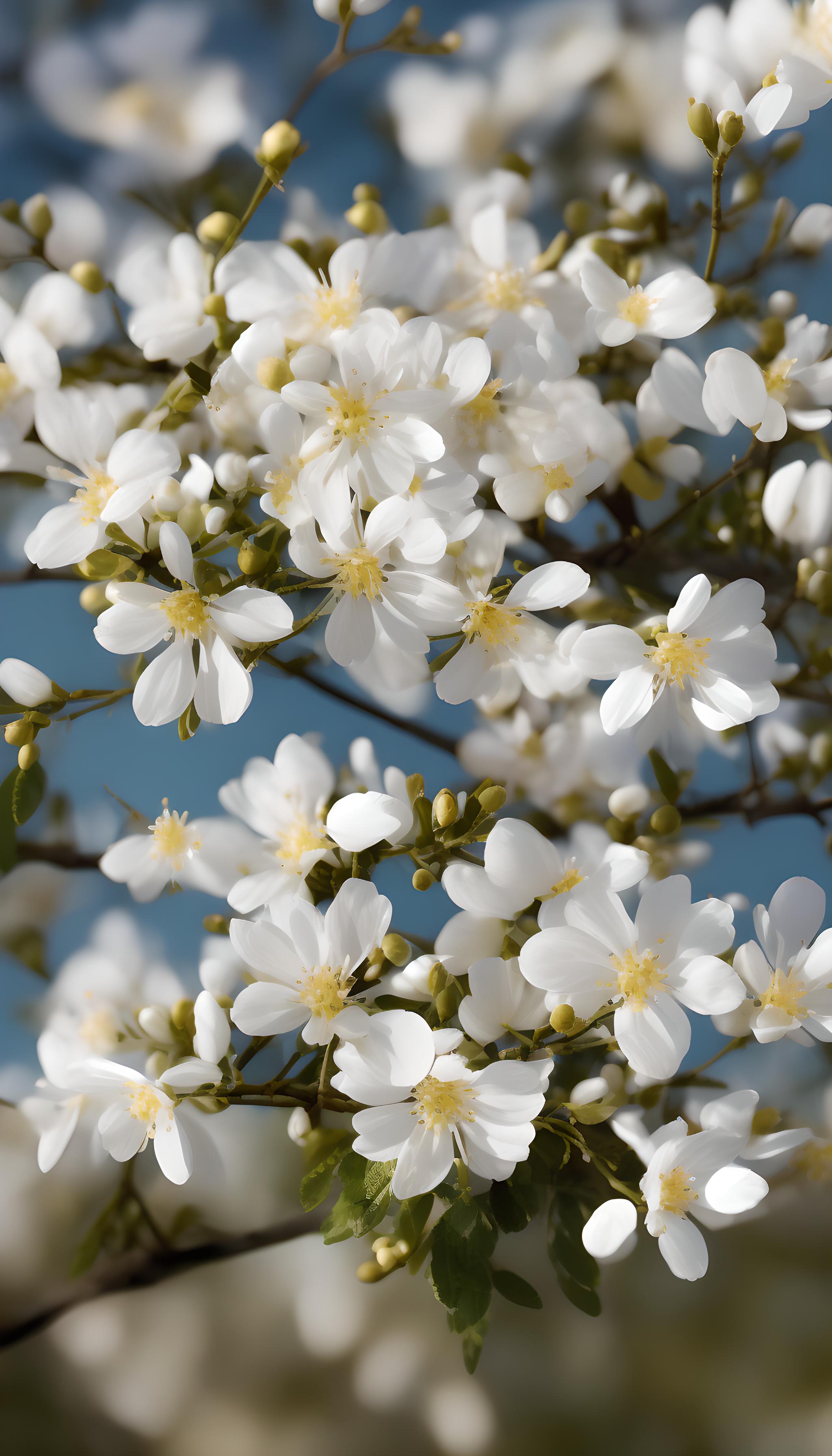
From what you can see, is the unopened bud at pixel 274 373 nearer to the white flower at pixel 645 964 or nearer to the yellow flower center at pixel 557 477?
the yellow flower center at pixel 557 477

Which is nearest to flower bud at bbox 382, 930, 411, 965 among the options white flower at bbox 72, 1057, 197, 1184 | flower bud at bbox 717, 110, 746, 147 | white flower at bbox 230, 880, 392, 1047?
white flower at bbox 230, 880, 392, 1047

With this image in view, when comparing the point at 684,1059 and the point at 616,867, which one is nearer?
the point at 616,867

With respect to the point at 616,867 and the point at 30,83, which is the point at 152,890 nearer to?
the point at 616,867

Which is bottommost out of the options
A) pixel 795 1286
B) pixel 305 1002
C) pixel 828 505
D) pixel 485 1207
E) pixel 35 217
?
pixel 795 1286

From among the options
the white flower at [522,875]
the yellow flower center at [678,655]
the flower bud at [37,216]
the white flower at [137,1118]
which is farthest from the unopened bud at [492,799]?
the flower bud at [37,216]

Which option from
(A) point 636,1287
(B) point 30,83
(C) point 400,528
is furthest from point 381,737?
(B) point 30,83

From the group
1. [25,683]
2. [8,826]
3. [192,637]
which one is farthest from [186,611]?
[8,826]
